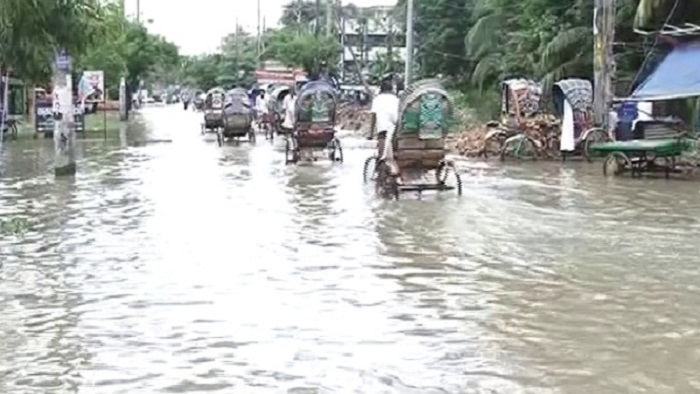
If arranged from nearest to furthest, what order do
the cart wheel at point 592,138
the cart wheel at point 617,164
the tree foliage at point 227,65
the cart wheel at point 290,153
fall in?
the cart wheel at point 617,164, the cart wheel at point 290,153, the cart wheel at point 592,138, the tree foliage at point 227,65

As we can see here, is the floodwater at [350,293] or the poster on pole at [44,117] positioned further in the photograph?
the poster on pole at [44,117]

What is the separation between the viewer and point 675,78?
21594 millimetres

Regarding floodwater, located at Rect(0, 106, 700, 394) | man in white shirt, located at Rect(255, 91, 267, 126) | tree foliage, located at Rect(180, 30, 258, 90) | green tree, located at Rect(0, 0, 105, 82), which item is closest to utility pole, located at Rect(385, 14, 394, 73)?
man in white shirt, located at Rect(255, 91, 267, 126)

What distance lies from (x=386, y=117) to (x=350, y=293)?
7.97 m

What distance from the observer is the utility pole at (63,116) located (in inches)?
837

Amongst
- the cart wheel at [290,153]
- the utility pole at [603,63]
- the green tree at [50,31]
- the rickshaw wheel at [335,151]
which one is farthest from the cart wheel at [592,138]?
the green tree at [50,31]

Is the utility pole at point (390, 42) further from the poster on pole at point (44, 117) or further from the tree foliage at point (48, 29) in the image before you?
the tree foliage at point (48, 29)

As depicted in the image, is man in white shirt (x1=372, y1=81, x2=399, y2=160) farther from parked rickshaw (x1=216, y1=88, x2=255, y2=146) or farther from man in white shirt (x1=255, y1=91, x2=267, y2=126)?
man in white shirt (x1=255, y1=91, x2=267, y2=126)

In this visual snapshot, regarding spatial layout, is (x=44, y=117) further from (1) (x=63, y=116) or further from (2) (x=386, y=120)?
(2) (x=386, y=120)

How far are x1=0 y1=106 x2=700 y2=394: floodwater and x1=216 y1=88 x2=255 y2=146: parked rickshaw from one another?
15.4 m

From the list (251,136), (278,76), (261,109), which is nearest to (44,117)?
(261,109)

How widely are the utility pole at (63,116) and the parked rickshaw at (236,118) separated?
11053mm

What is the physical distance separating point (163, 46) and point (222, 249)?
7957cm

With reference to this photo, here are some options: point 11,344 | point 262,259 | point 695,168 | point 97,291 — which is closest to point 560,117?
point 695,168
